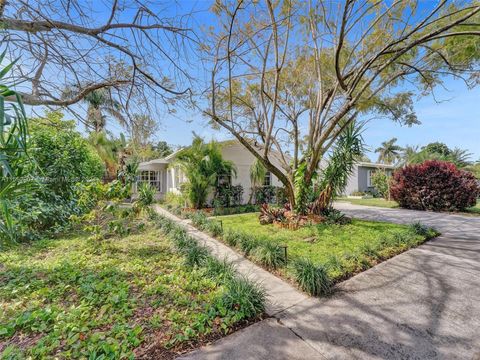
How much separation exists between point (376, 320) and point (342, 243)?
285cm

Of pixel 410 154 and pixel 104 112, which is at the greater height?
pixel 410 154

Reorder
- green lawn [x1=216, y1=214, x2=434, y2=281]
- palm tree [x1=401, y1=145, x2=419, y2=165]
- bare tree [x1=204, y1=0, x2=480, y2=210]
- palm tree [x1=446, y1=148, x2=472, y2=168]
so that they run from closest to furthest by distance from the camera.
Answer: green lawn [x1=216, y1=214, x2=434, y2=281] → bare tree [x1=204, y1=0, x2=480, y2=210] → palm tree [x1=446, y1=148, x2=472, y2=168] → palm tree [x1=401, y1=145, x2=419, y2=165]

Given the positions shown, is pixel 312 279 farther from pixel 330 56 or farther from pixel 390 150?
pixel 390 150

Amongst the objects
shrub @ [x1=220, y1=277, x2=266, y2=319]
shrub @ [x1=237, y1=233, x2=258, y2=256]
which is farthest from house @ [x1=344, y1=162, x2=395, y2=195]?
shrub @ [x1=220, y1=277, x2=266, y2=319]

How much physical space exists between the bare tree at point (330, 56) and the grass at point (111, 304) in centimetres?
439

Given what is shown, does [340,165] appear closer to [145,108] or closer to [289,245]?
[289,245]

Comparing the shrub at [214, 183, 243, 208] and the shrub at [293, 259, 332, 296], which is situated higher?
the shrub at [214, 183, 243, 208]

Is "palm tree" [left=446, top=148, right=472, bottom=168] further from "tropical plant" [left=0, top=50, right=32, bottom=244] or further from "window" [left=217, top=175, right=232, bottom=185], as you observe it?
"tropical plant" [left=0, top=50, right=32, bottom=244]

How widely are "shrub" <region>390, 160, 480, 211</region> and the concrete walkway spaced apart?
28.1 feet

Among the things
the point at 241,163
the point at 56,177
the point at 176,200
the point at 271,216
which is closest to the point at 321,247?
the point at 271,216

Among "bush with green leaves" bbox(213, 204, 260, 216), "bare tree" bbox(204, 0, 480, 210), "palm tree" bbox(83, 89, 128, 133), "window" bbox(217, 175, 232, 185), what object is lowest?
"bush with green leaves" bbox(213, 204, 260, 216)

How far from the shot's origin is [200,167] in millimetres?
11039

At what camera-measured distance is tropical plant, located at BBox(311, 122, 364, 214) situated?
23.5ft

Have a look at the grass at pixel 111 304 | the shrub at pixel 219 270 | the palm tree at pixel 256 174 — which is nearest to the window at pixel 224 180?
the palm tree at pixel 256 174
